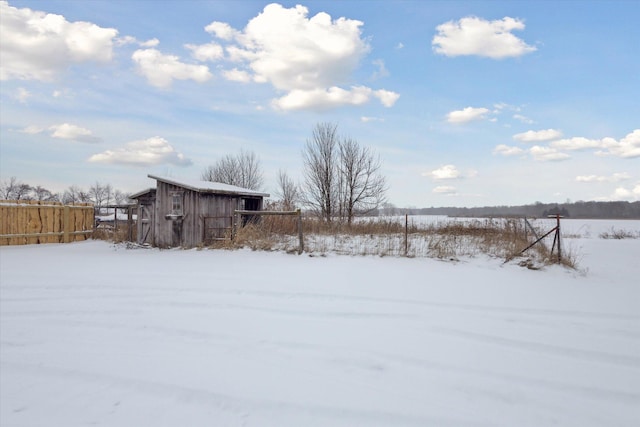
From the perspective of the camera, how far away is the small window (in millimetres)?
14526

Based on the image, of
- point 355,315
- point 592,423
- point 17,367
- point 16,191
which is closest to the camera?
point 592,423

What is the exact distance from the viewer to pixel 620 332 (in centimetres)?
471

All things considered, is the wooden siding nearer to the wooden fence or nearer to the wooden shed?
the wooden shed

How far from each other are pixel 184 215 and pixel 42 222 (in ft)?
22.9

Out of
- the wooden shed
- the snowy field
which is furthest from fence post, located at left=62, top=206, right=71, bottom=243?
the snowy field

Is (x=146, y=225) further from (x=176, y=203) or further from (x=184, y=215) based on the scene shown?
(x=184, y=215)

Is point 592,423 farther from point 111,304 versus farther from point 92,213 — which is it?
point 92,213

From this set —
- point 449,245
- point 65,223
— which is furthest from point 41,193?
point 449,245

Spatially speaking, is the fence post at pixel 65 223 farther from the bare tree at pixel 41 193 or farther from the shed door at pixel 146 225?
the bare tree at pixel 41 193

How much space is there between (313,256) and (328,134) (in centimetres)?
1844

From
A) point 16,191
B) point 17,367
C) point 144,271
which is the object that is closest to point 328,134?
point 144,271

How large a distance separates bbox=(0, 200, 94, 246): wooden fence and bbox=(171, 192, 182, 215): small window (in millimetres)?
6149

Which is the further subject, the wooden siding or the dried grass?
the wooden siding

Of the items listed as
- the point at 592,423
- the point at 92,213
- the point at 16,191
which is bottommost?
the point at 592,423
